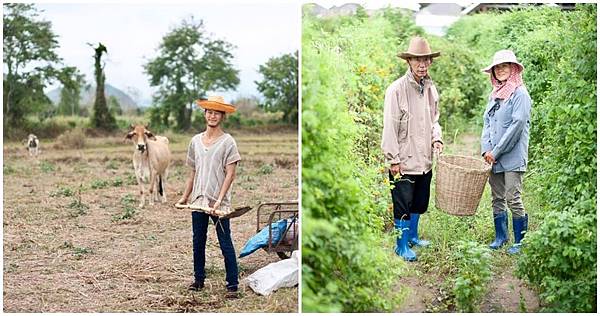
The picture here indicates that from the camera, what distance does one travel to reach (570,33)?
5.22 meters

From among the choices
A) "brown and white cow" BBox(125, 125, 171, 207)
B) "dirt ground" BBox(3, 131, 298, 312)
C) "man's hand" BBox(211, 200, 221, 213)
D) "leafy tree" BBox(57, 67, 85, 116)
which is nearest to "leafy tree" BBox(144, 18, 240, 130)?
"dirt ground" BBox(3, 131, 298, 312)

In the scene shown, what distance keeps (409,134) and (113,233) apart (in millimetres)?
3140

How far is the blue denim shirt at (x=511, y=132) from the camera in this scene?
5.64 metres

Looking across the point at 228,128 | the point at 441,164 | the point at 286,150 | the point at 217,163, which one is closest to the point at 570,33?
the point at 441,164

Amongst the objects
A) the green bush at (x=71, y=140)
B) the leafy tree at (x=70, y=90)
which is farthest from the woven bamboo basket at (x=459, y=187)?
the leafy tree at (x=70, y=90)

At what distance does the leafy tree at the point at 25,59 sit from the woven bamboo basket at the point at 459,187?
319 inches

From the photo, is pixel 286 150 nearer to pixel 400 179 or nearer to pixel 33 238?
pixel 33 238

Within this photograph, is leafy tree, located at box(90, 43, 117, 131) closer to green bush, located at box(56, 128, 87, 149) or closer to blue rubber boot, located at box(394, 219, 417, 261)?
green bush, located at box(56, 128, 87, 149)

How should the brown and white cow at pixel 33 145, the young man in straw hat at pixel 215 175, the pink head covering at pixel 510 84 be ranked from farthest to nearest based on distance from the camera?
the brown and white cow at pixel 33 145 → the pink head covering at pixel 510 84 → the young man in straw hat at pixel 215 175

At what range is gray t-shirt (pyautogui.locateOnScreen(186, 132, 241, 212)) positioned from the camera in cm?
525

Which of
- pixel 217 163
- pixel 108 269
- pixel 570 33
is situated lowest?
pixel 108 269

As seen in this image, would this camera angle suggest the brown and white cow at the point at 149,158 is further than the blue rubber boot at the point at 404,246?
Yes

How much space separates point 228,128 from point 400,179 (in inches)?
306

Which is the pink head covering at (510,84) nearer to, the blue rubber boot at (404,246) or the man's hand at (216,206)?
the blue rubber boot at (404,246)
